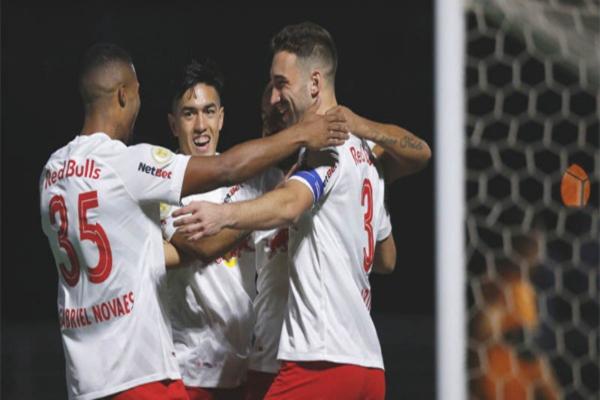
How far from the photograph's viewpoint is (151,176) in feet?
10.8

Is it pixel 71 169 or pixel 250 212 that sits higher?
pixel 71 169

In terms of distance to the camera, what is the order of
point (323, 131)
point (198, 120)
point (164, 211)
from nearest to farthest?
1. point (323, 131)
2. point (164, 211)
3. point (198, 120)

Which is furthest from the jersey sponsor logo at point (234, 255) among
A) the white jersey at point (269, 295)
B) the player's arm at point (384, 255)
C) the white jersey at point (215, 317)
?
the player's arm at point (384, 255)

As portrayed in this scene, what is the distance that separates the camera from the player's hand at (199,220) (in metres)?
2.95

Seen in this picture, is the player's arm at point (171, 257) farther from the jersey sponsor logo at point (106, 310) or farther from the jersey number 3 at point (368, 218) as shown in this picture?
the jersey number 3 at point (368, 218)

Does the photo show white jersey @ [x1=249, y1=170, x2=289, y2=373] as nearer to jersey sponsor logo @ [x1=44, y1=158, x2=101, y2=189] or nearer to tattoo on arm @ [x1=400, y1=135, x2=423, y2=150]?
tattoo on arm @ [x1=400, y1=135, x2=423, y2=150]

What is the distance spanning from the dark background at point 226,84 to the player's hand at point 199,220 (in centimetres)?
337

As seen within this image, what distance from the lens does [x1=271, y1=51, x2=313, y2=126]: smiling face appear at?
135 inches

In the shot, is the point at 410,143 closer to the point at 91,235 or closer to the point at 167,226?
the point at 167,226

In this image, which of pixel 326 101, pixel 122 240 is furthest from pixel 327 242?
pixel 122 240

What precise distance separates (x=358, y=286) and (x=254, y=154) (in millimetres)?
471

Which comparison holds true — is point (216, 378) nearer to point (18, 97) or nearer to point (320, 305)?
point (320, 305)

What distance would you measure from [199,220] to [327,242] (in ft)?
1.55

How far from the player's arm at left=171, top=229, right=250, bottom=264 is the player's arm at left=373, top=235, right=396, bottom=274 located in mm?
462
